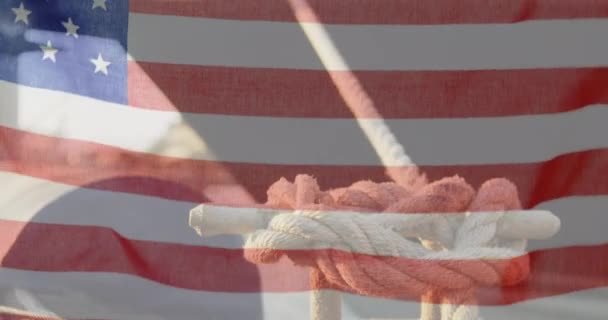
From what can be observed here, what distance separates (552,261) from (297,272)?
0.31 meters

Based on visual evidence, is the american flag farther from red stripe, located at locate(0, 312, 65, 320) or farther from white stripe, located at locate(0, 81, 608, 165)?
red stripe, located at locate(0, 312, 65, 320)

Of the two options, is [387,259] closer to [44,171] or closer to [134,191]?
[134,191]

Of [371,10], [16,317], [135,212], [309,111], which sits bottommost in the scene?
[16,317]

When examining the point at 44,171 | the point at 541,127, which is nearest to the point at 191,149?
the point at 44,171

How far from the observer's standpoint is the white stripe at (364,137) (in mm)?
1302

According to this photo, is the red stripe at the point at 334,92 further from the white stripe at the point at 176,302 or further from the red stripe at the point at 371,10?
the white stripe at the point at 176,302

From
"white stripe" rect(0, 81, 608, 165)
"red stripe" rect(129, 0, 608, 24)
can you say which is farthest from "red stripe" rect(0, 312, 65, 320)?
"red stripe" rect(129, 0, 608, 24)

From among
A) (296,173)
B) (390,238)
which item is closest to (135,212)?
(296,173)

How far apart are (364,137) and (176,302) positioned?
307 millimetres

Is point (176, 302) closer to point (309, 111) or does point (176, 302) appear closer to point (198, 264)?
point (198, 264)

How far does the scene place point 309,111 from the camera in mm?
1303

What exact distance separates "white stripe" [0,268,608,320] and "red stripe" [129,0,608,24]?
1.10ft

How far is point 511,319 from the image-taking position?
130 centimetres

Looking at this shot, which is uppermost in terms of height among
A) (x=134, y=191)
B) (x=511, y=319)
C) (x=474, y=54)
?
(x=474, y=54)
